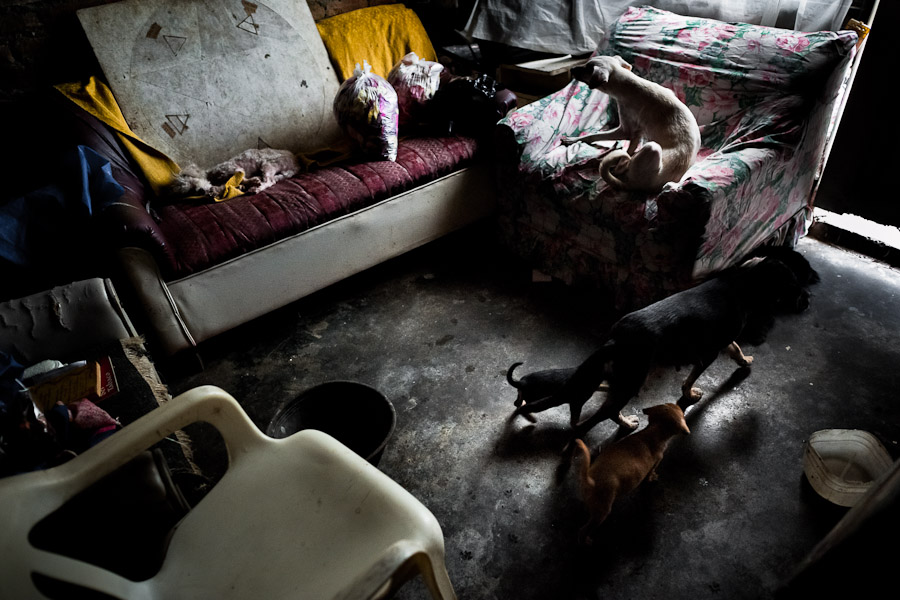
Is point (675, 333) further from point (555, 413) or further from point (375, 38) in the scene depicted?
point (375, 38)

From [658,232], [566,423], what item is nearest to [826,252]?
[658,232]

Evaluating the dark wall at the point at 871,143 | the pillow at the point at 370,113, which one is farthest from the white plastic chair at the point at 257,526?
the dark wall at the point at 871,143

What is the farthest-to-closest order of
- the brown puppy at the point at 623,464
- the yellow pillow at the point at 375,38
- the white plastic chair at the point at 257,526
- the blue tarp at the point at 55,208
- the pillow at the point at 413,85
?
1. the yellow pillow at the point at 375,38
2. the pillow at the point at 413,85
3. the blue tarp at the point at 55,208
4. the brown puppy at the point at 623,464
5. the white plastic chair at the point at 257,526

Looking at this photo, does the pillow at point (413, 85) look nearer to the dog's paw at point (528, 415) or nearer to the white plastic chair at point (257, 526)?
the dog's paw at point (528, 415)

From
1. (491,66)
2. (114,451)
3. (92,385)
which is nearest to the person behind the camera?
(114,451)

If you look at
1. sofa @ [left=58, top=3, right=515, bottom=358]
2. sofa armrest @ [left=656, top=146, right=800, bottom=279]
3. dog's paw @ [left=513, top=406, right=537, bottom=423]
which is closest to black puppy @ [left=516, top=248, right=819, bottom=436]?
dog's paw @ [left=513, top=406, right=537, bottom=423]

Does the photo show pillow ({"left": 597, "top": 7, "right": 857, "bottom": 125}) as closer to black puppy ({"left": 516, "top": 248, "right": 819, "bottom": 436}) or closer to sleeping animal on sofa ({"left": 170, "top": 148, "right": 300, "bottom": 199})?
black puppy ({"left": 516, "top": 248, "right": 819, "bottom": 436})

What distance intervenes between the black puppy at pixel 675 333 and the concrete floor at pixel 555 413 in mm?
252

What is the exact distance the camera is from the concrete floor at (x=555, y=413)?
137 centimetres

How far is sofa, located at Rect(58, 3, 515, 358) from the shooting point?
6.39 ft

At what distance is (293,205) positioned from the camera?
7.25 ft

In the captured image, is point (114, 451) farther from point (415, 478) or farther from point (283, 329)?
point (283, 329)

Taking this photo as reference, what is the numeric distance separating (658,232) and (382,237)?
1.28 m

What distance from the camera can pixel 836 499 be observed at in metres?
1.41
